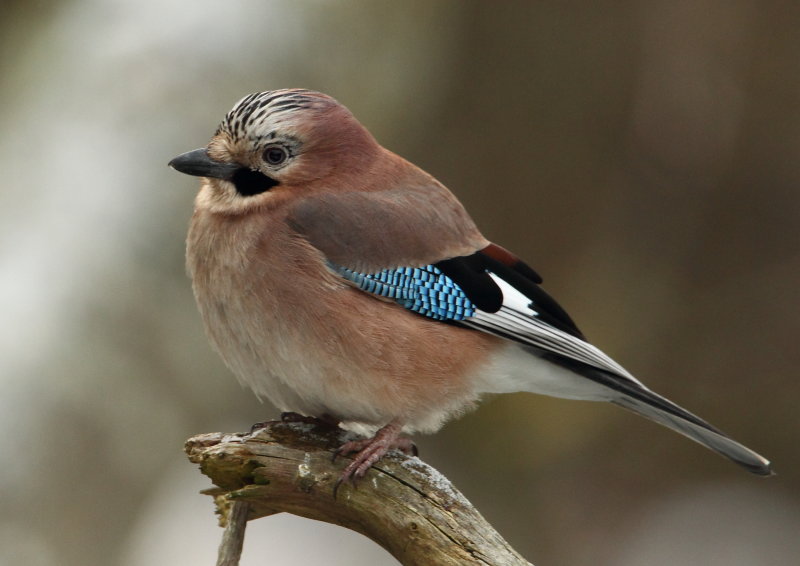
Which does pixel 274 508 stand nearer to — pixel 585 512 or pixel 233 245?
pixel 233 245

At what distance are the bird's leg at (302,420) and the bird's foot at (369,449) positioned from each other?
0.64ft

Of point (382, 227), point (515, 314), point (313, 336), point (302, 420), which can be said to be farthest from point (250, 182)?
point (515, 314)

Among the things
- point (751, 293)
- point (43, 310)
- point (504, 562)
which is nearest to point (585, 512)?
point (751, 293)

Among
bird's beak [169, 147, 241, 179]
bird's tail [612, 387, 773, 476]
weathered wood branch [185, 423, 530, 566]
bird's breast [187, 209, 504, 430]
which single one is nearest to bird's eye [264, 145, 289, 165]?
bird's beak [169, 147, 241, 179]

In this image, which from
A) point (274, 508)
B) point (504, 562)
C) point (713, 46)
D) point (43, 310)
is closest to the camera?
point (504, 562)

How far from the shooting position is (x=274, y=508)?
9.95 feet

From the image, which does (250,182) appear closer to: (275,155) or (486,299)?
(275,155)

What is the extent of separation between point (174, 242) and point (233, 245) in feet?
6.46

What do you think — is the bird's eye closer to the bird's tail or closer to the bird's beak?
the bird's beak

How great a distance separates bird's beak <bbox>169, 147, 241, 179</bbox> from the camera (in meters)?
3.43

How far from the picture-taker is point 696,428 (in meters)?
3.51

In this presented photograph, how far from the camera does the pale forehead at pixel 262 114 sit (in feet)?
11.1

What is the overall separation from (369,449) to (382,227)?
0.79 m

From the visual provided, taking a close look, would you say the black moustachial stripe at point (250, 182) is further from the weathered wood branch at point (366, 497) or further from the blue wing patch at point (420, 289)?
the weathered wood branch at point (366, 497)
